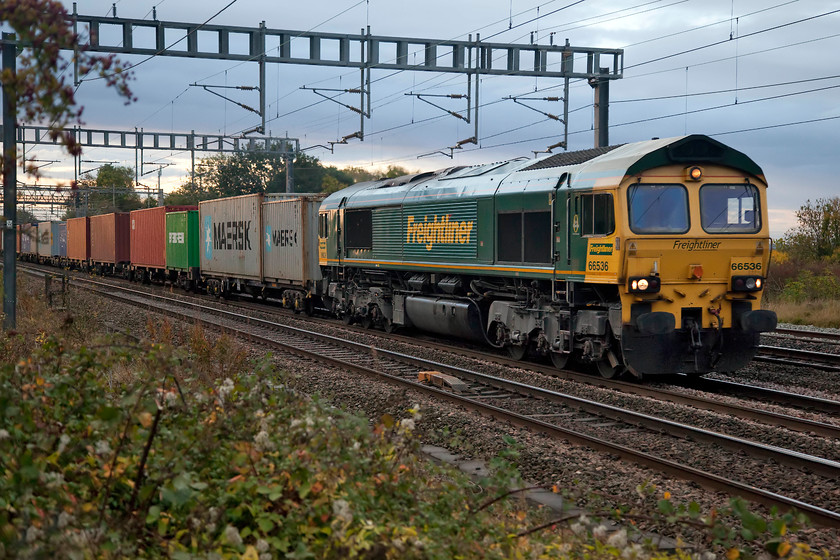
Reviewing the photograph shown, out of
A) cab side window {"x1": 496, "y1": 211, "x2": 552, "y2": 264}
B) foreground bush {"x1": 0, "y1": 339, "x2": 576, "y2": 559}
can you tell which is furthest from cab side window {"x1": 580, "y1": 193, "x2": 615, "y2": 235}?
foreground bush {"x1": 0, "y1": 339, "x2": 576, "y2": 559}

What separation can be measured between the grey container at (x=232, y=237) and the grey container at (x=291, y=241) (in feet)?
1.90

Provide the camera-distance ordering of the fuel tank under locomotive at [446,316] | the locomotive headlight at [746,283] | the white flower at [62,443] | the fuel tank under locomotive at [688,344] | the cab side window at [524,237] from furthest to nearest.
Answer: the fuel tank under locomotive at [446,316], the cab side window at [524,237], the locomotive headlight at [746,283], the fuel tank under locomotive at [688,344], the white flower at [62,443]

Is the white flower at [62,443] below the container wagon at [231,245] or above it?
below

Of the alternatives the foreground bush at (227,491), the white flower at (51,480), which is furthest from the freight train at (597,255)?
the white flower at (51,480)

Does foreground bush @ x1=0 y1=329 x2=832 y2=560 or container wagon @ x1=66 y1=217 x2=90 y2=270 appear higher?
container wagon @ x1=66 y1=217 x2=90 y2=270

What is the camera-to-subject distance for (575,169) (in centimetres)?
1298

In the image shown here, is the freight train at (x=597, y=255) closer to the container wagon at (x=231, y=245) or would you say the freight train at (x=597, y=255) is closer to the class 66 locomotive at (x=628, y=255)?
the class 66 locomotive at (x=628, y=255)

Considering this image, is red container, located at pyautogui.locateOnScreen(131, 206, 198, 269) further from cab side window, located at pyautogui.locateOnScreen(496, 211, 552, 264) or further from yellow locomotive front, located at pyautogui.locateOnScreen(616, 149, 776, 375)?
yellow locomotive front, located at pyautogui.locateOnScreen(616, 149, 776, 375)

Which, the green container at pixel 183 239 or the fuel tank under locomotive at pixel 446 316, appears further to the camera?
the green container at pixel 183 239

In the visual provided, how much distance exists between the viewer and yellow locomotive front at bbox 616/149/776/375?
11.8 metres

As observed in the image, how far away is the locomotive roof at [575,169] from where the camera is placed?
1209cm

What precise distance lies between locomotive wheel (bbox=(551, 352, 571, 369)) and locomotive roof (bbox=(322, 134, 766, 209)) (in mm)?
2692

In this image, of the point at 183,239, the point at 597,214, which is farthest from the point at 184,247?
the point at 597,214

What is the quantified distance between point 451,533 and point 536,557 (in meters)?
0.46
